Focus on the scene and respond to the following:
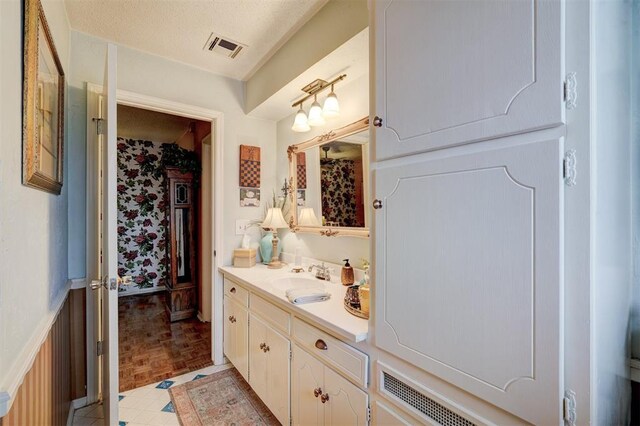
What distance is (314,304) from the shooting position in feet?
4.90

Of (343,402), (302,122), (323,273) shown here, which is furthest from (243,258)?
(343,402)

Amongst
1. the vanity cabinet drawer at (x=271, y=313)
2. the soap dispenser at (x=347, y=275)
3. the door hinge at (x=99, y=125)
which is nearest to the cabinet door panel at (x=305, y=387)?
the vanity cabinet drawer at (x=271, y=313)

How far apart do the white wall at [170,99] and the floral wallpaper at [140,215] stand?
8.16 feet

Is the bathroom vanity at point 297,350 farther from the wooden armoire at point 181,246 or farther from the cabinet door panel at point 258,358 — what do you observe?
the wooden armoire at point 181,246

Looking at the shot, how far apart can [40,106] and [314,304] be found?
4.61 ft

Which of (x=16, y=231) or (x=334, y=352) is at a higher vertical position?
(x=16, y=231)

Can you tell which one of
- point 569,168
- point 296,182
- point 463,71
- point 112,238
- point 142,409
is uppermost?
point 463,71

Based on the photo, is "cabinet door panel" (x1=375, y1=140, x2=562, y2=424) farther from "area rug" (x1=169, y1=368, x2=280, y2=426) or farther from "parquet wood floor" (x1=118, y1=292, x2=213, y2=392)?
"parquet wood floor" (x1=118, y1=292, x2=213, y2=392)

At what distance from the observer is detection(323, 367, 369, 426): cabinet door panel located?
115 centimetres

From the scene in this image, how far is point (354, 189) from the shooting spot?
6.31ft

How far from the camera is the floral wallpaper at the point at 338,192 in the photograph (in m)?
1.96

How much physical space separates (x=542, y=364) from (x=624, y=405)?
0.35 metres

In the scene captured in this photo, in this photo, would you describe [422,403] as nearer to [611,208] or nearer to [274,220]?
[611,208]

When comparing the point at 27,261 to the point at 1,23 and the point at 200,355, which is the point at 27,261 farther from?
the point at 200,355
